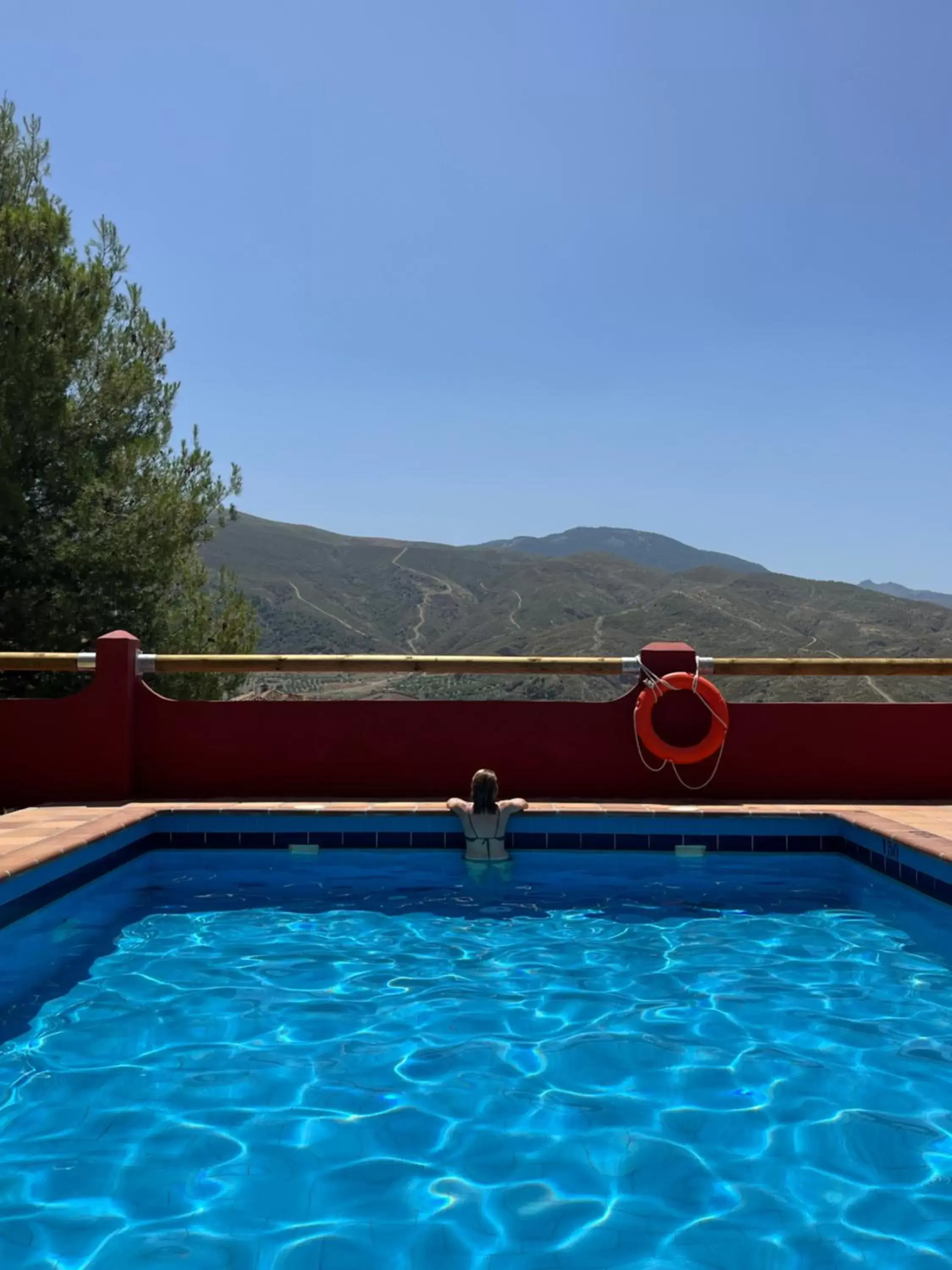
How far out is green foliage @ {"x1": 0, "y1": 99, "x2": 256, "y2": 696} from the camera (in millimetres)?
9297

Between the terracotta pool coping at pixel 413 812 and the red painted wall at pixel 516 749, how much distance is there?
232 millimetres

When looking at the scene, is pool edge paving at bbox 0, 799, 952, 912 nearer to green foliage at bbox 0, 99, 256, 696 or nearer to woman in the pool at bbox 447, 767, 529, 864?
woman in the pool at bbox 447, 767, 529, 864

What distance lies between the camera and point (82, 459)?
9.84 meters

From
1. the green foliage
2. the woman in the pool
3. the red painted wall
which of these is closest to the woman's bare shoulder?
the woman in the pool

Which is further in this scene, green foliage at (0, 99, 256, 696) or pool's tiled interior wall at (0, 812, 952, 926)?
green foliage at (0, 99, 256, 696)

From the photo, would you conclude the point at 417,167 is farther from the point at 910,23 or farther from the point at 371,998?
the point at 371,998

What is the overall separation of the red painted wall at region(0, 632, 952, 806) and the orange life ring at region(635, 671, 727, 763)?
170 mm

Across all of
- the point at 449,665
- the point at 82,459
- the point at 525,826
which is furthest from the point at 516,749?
the point at 82,459

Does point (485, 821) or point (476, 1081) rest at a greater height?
point (485, 821)

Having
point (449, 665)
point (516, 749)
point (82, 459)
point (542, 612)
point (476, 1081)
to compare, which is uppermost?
point (542, 612)

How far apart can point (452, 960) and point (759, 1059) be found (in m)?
1.29

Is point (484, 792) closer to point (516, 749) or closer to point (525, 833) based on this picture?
point (525, 833)

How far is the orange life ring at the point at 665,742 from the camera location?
216 inches

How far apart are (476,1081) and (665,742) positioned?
322cm
